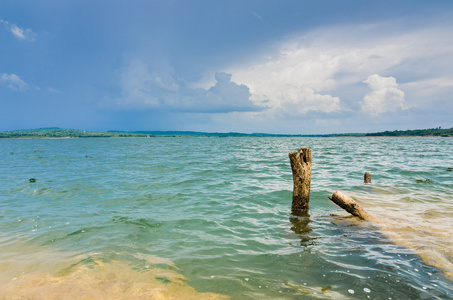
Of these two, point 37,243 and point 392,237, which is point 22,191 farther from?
point 392,237

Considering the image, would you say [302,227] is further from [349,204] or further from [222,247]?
[222,247]

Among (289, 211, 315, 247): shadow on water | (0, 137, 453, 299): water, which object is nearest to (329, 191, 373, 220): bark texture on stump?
(0, 137, 453, 299): water

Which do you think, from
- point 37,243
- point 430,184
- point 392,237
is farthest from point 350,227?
point 430,184

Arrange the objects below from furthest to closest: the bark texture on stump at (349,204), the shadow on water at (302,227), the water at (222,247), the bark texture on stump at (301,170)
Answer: the bark texture on stump at (301,170) < the bark texture on stump at (349,204) < the shadow on water at (302,227) < the water at (222,247)

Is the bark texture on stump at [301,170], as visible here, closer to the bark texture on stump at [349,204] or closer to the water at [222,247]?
the water at [222,247]

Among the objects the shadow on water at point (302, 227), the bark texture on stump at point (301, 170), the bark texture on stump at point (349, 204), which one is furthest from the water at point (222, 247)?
the bark texture on stump at point (301, 170)

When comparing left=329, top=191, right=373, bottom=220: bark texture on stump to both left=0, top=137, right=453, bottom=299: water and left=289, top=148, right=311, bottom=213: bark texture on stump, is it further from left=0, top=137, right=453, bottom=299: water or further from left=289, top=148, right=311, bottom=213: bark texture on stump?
left=289, top=148, right=311, bottom=213: bark texture on stump

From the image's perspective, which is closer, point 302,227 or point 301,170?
point 302,227

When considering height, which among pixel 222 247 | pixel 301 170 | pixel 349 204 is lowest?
pixel 222 247

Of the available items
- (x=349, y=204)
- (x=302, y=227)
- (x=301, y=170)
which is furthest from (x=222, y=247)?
(x=349, y=204)

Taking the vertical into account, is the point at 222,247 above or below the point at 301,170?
below

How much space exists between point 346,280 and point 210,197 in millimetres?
9146

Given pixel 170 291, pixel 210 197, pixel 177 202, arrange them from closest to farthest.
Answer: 1. pixel 170 291
2. pixel 177 202
3. pixel 210 197

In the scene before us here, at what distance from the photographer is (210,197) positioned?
1395 cm
